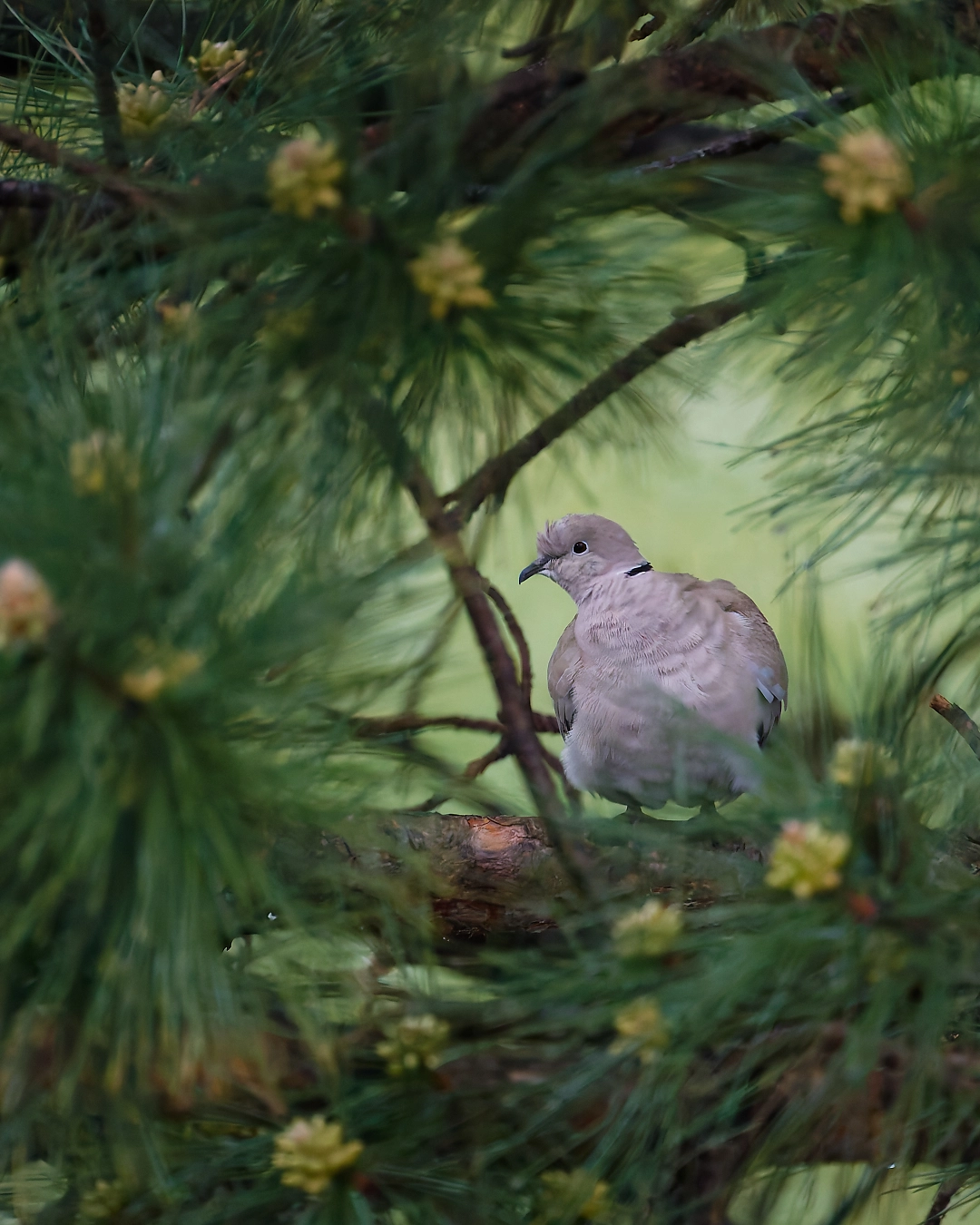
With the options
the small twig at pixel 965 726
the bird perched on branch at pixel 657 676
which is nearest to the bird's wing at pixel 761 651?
the bird perched on branch at pixel 657 676

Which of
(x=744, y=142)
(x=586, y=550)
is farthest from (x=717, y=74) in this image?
(x=586, y=550)

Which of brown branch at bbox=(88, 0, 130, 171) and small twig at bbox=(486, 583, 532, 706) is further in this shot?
small twig at bbox=(486, 583, 532, 706)

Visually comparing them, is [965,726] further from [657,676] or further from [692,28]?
[692,28]

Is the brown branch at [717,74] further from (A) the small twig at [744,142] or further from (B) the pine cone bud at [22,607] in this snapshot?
(B) the pine cone bud at [22,607]

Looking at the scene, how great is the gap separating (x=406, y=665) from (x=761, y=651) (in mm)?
636

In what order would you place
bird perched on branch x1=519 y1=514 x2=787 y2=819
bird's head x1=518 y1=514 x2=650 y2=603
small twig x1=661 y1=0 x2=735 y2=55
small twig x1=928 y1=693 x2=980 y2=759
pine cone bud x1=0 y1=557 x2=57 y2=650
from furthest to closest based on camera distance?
bird's head x1=518 y1=514 x2=650 y2=603 → bird perched on branch x1=519 y1=514 x2=787 y2=819 → small twig x1=661 y1=0 x2=735 y2=55 → small twig x1=928 y1=693 x2=980 y2=759 → pine cone bud x1=0 y1=557 x2=57 y2=650

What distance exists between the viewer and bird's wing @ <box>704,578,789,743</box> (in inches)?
39.8

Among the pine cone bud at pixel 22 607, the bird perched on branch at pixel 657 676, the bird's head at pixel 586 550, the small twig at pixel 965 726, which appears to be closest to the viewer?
the pine cone bud at pixel 22 607

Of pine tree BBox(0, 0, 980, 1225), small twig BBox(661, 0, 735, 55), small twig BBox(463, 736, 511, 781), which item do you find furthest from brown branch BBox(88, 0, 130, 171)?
small twig BBox(463, 736, 511, 781)

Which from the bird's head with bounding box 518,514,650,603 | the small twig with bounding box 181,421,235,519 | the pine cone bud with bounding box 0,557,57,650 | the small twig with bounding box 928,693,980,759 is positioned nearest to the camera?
the pine cone bud with bounding box 0,557,57,650

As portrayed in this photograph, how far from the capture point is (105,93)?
65 centimetres

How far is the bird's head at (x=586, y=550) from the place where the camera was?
118 centimetres

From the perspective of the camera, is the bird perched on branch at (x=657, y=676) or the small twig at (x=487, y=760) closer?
the small twig at (x=487, y=760)

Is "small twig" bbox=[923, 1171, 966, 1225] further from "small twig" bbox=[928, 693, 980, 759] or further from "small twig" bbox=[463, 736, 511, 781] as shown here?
"small twig" bbox=[463, 736, 511, 781]
